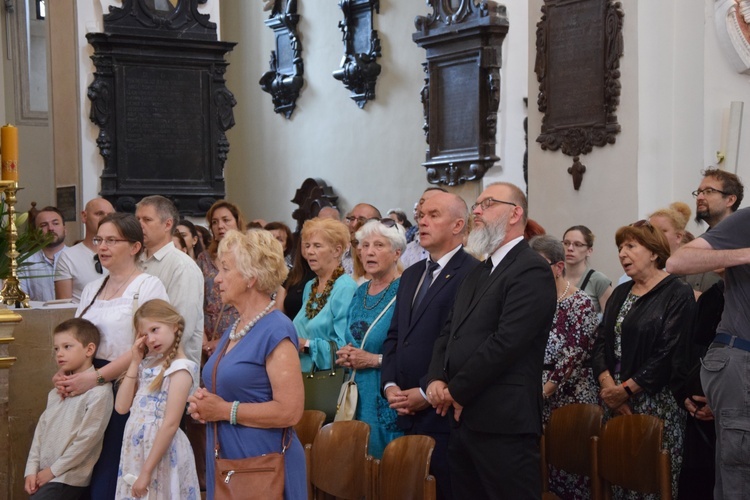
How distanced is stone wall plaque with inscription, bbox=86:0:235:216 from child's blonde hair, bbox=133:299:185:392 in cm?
423

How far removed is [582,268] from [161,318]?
3230 millimetres

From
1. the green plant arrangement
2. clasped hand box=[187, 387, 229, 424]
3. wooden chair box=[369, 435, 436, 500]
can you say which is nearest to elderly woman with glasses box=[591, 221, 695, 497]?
wooden chair box=[369, 435, 436, 500]

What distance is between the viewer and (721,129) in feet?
22.7

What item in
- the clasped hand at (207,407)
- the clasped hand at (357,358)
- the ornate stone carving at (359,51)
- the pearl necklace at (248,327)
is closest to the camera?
the clasped hand at (207,407)

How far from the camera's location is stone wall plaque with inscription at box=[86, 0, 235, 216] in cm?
829

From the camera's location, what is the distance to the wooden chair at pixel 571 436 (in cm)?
455

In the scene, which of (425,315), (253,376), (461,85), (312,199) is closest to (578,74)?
(461,85)

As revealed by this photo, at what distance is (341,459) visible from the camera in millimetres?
4215

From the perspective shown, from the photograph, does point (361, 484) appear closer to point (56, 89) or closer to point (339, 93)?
point (56, 89)

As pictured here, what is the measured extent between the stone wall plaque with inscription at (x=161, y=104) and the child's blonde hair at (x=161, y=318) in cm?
423

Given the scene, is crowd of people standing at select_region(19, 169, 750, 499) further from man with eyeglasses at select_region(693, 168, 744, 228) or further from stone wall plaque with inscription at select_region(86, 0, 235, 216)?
stone wall plaque with inscription at select_region(86, 0, 235, 216)

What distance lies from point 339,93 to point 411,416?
8.38 metres

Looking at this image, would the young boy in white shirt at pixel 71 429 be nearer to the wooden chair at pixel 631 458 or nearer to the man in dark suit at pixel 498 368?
the man in dark suit at pixel 498 368

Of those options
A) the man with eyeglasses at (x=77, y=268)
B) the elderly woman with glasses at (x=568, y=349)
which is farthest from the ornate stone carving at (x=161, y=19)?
the elderly woman with glasses at (x=568, y=349)
